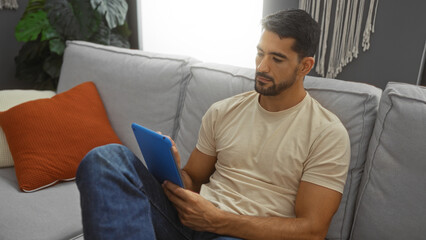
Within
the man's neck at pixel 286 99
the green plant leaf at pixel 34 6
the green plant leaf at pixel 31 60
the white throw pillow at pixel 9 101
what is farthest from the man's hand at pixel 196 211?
the green plant leaf at pixel 34 6

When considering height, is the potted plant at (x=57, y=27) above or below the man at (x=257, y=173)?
above

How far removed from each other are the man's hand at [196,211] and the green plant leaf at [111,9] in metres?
1.73

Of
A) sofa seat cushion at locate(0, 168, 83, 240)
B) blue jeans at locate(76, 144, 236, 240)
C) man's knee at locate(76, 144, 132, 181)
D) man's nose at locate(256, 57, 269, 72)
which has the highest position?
man's nose at locate(256, 57, 269, 72)

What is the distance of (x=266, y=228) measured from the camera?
0.94 metres

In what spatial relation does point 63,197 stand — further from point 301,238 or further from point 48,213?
point 301,238

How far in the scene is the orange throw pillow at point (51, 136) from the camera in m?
1.38

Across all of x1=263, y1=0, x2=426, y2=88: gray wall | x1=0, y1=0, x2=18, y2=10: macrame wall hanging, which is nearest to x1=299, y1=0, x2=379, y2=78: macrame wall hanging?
x1=263, y1=0, x2=426, y2=88: gray wall

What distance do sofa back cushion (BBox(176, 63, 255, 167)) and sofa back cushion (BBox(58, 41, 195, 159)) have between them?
7cm

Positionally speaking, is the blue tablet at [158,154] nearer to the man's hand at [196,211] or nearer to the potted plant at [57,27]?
the man's hand at [196,211]

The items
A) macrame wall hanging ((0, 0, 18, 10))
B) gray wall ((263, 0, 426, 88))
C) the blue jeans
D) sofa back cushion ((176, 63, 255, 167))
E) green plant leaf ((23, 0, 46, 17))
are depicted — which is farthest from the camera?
macrame wall hanging ((0, 0, 18, 10))

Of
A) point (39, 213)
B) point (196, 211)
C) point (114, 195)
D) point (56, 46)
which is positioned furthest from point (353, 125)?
point (56, 46)

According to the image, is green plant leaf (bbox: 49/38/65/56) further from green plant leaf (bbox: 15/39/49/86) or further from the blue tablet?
the blue tablet

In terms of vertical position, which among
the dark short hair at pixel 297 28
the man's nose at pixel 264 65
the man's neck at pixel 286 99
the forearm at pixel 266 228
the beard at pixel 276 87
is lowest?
the forearm at pixel 266 228

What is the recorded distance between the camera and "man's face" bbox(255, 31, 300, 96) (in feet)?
3.46
